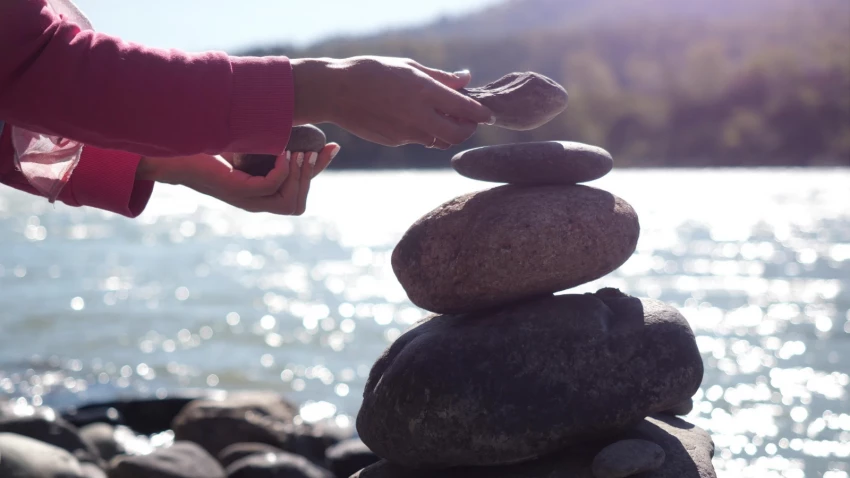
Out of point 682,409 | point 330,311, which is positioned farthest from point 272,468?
point 330,311

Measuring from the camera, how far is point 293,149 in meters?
2.74

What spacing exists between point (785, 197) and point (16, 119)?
40137mm

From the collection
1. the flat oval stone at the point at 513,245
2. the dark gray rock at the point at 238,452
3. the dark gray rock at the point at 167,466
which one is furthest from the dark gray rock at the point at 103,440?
the flat oval stone at the point at 513,245

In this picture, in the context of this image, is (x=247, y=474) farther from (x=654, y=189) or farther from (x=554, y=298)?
(x=654, y=189)

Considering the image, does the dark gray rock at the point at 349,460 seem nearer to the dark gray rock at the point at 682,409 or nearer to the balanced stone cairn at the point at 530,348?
the dark gray rock at the point at 682,409

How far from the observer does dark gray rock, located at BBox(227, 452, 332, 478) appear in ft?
23.1

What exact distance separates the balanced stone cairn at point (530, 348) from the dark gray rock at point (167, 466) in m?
3.15

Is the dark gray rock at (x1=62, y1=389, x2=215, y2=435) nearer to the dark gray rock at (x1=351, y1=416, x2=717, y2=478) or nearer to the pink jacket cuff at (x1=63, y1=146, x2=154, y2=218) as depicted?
the dark gray rock at (x1=351, y1=416, x2=717, y2=478)

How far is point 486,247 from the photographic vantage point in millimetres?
3727

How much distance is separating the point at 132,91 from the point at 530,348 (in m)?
2.21

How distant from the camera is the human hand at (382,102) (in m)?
2.00

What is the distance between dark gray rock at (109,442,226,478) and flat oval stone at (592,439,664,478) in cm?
384

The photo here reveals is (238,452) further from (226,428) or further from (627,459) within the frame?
(627,459)

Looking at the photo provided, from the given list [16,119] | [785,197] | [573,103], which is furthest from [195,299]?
[573,103]
